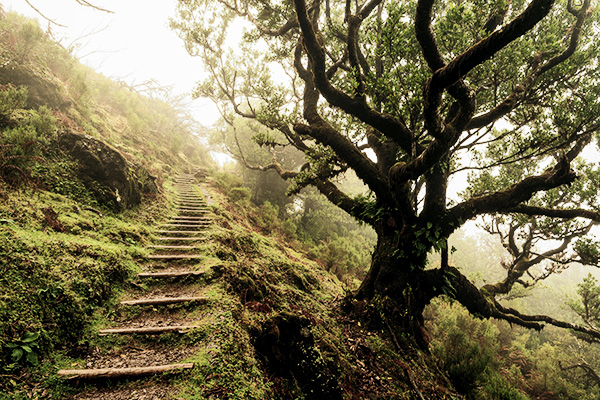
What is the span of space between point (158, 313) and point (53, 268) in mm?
1698

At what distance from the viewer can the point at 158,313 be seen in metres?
4.09

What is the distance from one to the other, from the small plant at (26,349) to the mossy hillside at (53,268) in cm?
Result: 2

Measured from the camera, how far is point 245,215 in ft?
43.6

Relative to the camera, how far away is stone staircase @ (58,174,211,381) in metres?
2.82

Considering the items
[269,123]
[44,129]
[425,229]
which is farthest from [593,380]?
[44,129]

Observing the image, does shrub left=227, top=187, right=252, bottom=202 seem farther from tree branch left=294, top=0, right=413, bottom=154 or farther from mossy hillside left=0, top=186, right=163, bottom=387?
tree branch left=294, top=0, right=413, bottom=154

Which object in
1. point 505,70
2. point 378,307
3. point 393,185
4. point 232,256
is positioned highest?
point 505,70

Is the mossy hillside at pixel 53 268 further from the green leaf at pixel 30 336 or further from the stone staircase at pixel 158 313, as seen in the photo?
the stone staircase at pixel 158 313

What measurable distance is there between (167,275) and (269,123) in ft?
19.9

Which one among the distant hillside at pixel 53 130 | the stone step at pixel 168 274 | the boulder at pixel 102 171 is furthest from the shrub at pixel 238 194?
the stone step at pixel 168 274

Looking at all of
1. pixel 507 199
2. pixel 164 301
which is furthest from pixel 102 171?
pixel 507 199

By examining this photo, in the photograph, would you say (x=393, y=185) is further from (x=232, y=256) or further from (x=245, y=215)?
(x=245, y=215)

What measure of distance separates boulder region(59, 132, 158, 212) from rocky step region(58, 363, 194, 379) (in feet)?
18.4

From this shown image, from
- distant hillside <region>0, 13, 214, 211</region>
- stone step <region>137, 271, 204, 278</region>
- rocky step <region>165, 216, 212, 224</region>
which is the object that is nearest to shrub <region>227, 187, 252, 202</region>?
distant hillside <region>0, 13, 214, 211</region>
